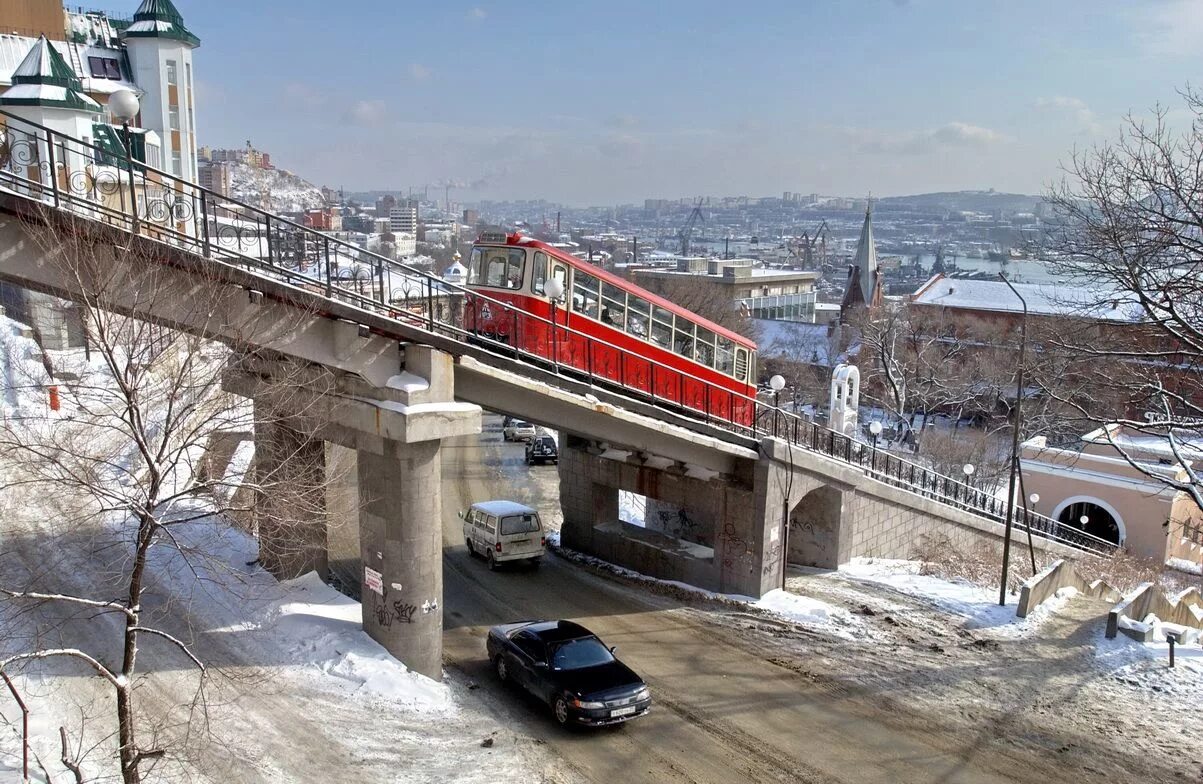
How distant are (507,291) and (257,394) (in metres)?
7.25

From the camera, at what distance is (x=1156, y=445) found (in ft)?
128

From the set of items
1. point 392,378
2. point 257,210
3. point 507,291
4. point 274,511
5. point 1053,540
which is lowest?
point 1053,540

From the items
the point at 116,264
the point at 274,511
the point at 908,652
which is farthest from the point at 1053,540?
the point at 116,264

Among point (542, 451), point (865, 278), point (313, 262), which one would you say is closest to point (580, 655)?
point (313, 262)

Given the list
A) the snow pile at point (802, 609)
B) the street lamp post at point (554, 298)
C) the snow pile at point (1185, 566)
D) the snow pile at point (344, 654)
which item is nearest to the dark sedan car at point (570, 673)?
the snow pile at point (344, 654)

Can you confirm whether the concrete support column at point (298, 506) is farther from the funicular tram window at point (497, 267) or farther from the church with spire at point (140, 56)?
the church with spire at point (140, 56)

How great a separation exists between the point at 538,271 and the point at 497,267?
44.7 inches

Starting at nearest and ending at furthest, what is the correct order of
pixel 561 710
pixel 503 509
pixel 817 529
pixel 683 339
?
pixel 561 710, pixel 683 339, pixel 503 509, pixel 817 529

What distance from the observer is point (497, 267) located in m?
18.7

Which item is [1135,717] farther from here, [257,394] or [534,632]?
[257,394]

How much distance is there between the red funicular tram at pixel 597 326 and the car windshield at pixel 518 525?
204 inches

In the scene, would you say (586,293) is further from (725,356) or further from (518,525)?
(518,525)

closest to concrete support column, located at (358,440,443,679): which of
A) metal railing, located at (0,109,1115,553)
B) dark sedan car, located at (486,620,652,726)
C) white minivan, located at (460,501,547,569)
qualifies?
dark sedan car, located at (486,620,652,726)

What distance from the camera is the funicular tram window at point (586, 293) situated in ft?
61.3
